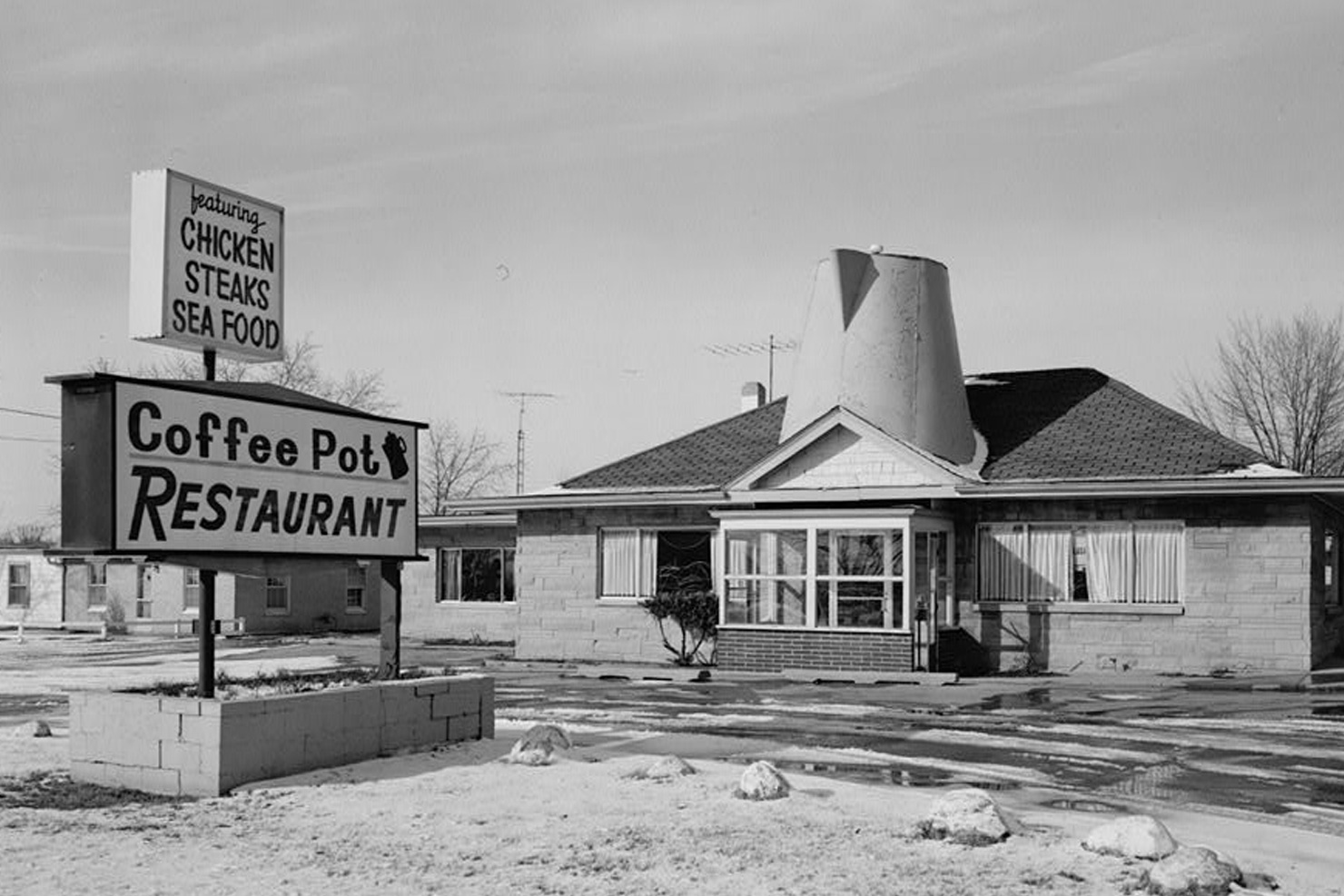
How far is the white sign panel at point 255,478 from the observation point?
1087cm

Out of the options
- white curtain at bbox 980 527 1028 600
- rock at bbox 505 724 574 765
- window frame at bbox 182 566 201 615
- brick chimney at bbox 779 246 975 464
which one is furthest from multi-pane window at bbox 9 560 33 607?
rock at bbox 505 724 574 765

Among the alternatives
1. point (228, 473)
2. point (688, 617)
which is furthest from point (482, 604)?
point (228, 473)

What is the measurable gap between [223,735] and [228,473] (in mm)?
2097

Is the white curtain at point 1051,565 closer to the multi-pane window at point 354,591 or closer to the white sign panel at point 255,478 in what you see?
the white sign panel at point 255,478

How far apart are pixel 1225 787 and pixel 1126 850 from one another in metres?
3.93

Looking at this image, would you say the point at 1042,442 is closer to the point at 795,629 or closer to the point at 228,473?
the point at 795,629

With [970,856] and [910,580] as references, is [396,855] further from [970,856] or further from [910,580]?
[910,580]

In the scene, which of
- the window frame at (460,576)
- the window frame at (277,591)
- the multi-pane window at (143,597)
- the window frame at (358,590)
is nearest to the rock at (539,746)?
the window frame at (460,576)

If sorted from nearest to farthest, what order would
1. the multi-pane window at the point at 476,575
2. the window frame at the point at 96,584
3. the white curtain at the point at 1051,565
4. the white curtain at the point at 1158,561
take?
the white curtain at the point at 1158,561 → the white curtain at the point at 1051,565 → the multi-pane window at the point at 476,575 → the window frame at the point at 96,584

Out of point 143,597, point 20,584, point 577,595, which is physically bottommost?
point 143,597

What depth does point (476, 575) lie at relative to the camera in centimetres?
3428

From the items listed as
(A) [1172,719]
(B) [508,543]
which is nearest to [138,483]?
(A) [1172,719]

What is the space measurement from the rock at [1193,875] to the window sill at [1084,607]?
52.1ft

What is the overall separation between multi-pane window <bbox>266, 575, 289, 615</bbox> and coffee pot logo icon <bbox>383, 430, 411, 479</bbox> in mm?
28279
